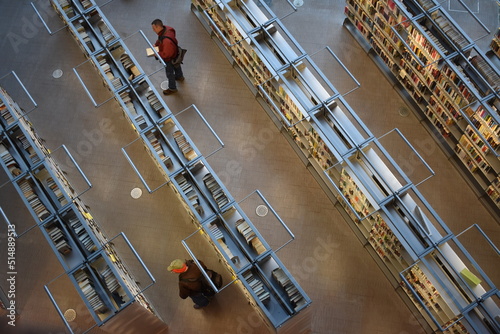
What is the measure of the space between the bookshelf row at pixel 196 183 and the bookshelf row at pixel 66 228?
5.10ft

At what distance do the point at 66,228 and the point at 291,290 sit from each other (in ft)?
12.7

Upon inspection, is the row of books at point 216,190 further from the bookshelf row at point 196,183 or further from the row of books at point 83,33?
the row of books at point 83,33

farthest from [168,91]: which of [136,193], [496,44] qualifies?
[496,44]

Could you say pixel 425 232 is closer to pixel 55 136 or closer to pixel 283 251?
pixel 283 251

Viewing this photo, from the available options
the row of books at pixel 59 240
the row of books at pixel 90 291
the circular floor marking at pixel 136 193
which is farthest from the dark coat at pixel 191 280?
the circular floor marking at pixel 136 193

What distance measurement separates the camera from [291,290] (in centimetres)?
834

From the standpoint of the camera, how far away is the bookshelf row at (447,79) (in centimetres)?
977

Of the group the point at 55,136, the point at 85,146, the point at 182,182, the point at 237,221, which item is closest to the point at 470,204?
the point at 237,221

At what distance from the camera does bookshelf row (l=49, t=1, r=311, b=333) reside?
8.43 meters

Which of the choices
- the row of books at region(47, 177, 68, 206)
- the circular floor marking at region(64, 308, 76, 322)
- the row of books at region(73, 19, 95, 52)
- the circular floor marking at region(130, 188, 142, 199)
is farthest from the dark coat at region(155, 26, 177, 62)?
the circular floor marking at region(64, 308, 76, 322)

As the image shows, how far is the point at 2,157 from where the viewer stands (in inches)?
376

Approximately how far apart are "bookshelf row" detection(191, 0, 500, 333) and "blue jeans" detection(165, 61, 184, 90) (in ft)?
4.36

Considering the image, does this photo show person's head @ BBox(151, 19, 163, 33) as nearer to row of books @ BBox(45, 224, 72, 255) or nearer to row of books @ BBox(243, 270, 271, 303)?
row of books @ BBox(45, 224, 72, 255)

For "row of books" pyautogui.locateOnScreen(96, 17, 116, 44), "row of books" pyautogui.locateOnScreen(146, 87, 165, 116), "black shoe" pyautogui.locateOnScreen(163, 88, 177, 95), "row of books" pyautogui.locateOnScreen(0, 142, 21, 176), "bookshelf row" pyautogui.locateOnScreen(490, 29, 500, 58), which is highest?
"row of books" pyautogui.locateOnScreen(96, 17, 116, 44)
